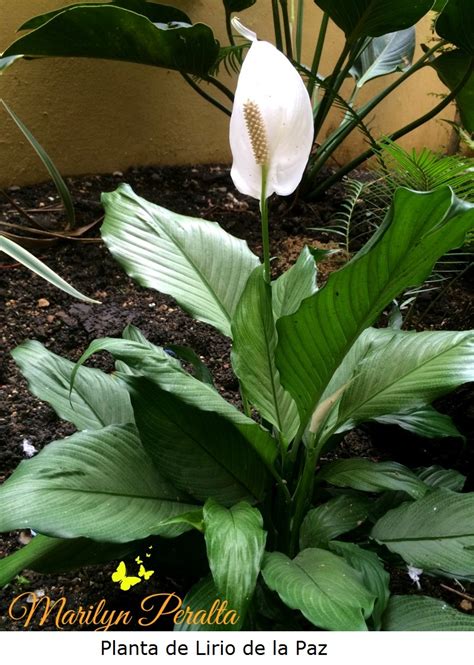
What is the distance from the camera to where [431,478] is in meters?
0.90

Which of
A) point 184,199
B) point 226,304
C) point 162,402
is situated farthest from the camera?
point 184,199

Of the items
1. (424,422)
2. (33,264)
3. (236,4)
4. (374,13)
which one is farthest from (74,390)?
(236,4)

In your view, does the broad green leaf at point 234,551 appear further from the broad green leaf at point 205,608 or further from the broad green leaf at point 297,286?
the broad green leaf at point 297,286

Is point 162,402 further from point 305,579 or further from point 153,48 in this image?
point 153,48

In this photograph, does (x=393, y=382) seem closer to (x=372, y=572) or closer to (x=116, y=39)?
(x=372, y=572)

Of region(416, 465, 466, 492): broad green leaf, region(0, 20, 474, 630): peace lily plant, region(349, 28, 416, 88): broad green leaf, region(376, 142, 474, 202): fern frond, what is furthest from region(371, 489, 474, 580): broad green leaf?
region(349, 28, 416, 88): broad green leaf

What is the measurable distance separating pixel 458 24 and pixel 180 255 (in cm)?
73

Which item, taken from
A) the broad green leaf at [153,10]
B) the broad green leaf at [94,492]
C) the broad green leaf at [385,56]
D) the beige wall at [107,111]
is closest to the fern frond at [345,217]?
the broad green leaf at [385,56]

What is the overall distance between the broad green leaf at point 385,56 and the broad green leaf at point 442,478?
3.82ft

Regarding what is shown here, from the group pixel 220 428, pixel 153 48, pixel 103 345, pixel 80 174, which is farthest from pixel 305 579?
pixel 80 174

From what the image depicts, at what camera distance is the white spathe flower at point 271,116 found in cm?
64

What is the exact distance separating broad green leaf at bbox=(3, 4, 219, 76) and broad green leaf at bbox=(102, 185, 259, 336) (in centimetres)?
43

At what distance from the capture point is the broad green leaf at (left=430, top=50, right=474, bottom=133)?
4.63 ft

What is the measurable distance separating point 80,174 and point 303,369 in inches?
49.5
